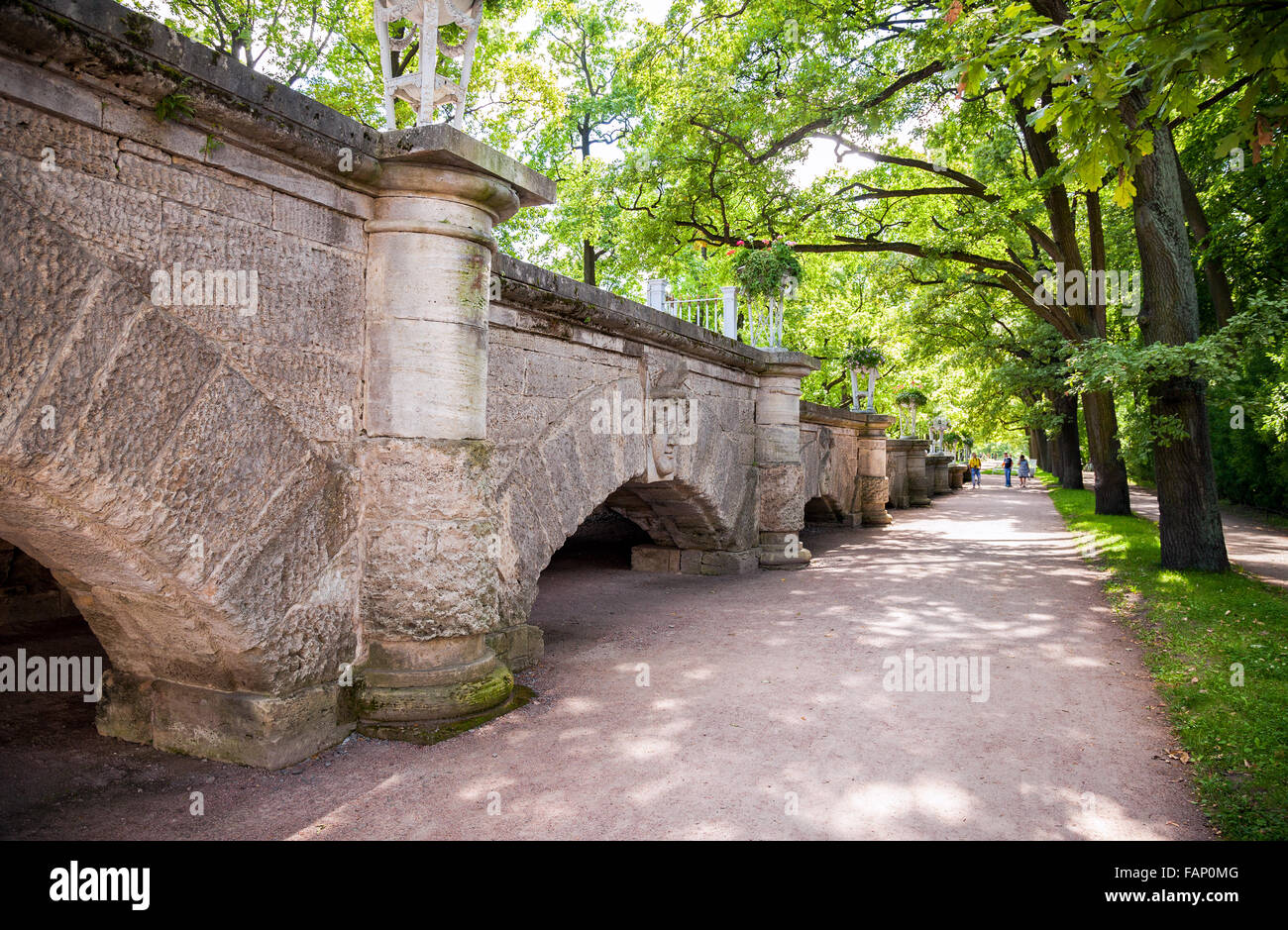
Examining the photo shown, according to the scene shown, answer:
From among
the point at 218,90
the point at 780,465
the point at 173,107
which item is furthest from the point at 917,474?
the point at 173,107

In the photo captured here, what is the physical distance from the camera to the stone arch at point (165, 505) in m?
2.39

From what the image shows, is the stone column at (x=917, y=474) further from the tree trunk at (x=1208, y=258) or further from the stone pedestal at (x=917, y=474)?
the tree trunk at (x=1208, y=258)

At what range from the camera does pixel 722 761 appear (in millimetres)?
3406

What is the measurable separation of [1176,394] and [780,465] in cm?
401

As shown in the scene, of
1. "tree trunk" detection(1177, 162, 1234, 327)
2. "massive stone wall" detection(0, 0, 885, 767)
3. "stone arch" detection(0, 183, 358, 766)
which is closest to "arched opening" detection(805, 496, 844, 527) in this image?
"tree trunk" detection(1177, 162, 1234, 327)

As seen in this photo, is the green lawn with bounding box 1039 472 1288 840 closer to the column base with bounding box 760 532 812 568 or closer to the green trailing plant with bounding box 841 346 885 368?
the column base with bounding box 760 532 812 568

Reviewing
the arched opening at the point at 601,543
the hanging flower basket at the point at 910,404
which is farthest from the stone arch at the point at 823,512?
the hanging flower basket at the point at 910,404

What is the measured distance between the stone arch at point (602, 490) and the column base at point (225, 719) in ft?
4.56

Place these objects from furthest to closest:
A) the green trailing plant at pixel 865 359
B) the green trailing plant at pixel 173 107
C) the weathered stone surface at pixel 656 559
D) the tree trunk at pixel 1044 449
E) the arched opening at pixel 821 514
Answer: the tree trunk at pixel 1044 449
the green trailing plant at pixel 865 359
the arched opening at pixel 821 514
the weathered stone surface at pixel 656 559
the green trailing plant at pixel 173 107

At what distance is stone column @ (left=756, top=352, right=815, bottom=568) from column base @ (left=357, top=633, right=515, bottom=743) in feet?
19.1

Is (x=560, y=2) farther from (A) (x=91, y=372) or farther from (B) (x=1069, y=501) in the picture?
(A) (x=91, y=372)

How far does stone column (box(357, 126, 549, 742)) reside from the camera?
363 cm
